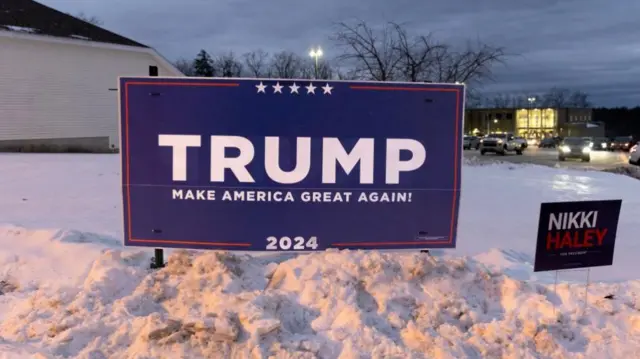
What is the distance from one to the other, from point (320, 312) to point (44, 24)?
23.7 m

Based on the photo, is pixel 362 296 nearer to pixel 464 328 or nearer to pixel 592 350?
pixel 464 328

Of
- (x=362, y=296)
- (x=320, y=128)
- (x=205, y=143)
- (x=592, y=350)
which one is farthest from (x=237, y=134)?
(x=592, y=350)

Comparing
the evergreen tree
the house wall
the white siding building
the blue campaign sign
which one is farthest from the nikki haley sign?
the evergreen tree

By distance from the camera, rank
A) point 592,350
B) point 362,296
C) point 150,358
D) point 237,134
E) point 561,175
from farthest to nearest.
A: 1. point 561,175
2. point 237,134
3. point 362,296
4. point 592,350
5. point 150,358

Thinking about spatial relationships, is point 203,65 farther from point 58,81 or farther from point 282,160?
point 282,160

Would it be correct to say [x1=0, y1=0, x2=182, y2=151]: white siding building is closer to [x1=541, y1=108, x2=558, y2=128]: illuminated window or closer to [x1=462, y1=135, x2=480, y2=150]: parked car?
[x1=462, y1=135, x2=480, y2=150]: parked car

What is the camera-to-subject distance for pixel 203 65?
6538 centimetres

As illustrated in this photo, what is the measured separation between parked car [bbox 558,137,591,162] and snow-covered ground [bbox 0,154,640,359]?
1110 inches

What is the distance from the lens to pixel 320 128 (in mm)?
4750

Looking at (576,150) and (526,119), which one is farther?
(526,119)

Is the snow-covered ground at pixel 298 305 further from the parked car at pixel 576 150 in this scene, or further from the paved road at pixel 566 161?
the parked car at pixel 576 150

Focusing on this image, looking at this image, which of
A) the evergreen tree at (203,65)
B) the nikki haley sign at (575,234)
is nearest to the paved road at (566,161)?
the nikki haley sign at (575,234)

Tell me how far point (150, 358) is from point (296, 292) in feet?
4.15

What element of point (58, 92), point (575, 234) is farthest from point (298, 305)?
point (58, 92)
